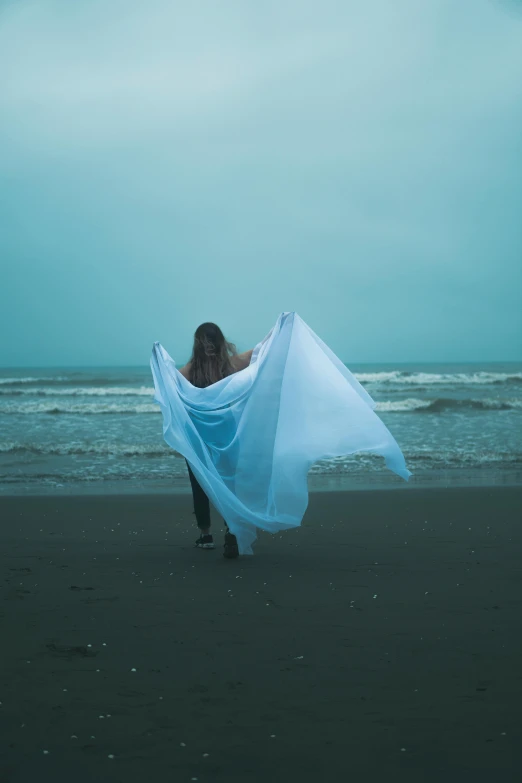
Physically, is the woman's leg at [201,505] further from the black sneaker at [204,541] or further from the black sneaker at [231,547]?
the black sneaker at [231,547]

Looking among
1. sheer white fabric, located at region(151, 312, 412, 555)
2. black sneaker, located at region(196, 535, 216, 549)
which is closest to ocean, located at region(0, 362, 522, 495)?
black sneaker, located at region(196, 535, 216, 549)

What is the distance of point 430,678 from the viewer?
125 inches

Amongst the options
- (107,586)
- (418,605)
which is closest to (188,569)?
(107,586)

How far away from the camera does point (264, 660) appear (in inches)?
135

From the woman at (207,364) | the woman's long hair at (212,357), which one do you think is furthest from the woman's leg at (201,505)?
the woman's long hair at (212,357)

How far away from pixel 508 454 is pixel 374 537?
6.83 metres

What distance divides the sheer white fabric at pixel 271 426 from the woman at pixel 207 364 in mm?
175

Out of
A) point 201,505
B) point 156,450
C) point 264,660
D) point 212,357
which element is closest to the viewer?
point 264,660

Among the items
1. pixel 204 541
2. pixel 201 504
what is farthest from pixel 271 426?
pixel 204 541

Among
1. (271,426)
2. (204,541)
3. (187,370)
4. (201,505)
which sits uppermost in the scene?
(187,370)

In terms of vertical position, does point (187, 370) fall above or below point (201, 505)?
above

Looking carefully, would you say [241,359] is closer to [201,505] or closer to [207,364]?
[207,364]

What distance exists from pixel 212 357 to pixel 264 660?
3.16m

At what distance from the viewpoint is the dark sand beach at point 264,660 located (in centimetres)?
255
